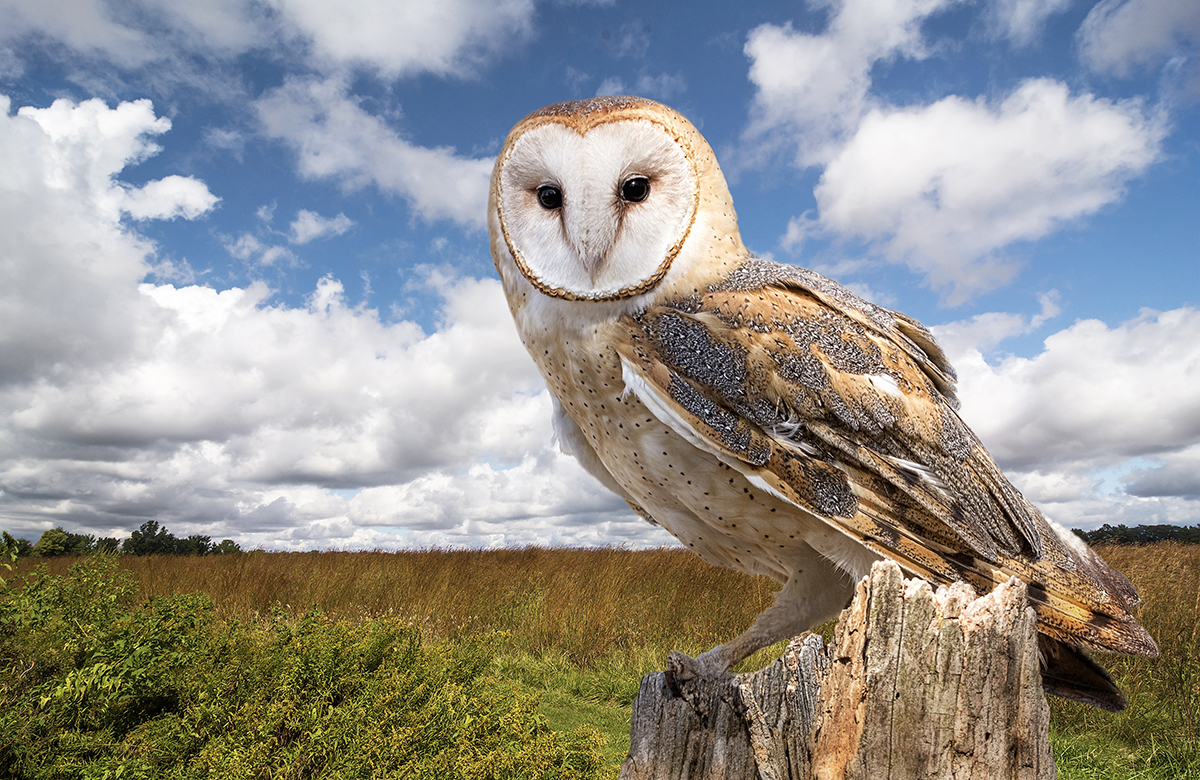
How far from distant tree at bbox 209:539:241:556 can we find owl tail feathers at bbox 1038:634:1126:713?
1142cm

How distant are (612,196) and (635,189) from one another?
0.09 meters

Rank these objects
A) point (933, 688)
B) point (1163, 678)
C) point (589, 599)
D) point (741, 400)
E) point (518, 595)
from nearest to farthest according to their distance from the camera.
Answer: point (933, 688) < point (741, 400) < point (1163, 678) < point (589, 599) < point (518, 595)

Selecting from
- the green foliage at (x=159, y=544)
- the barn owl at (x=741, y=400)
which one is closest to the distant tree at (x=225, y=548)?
the green foliage at (x=159, y=544)

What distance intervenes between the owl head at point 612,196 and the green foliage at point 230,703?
2.55m

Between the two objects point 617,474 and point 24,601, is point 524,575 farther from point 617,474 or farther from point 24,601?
point 617,474

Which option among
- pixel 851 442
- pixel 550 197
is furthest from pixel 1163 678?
pixel 550 197

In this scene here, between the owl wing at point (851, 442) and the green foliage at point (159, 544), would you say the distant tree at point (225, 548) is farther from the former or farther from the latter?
the owl wing at point (851, 442)

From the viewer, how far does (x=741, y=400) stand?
7.18 ft

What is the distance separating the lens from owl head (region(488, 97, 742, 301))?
2283 mm

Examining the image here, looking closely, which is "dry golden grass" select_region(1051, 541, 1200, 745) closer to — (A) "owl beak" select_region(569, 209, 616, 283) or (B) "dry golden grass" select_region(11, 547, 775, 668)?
(B) "dry golden grass" select_region(11, 547, 775, 668)

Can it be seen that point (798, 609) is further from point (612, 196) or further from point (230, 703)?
point (230, 703)

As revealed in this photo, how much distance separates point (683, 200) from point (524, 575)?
8.40m

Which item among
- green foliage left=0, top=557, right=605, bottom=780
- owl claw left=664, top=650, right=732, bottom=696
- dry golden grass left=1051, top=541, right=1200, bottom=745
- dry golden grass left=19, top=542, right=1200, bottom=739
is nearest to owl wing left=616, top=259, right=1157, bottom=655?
owl claw left=664, top=650, right=732, bottom=696

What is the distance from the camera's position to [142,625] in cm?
431
